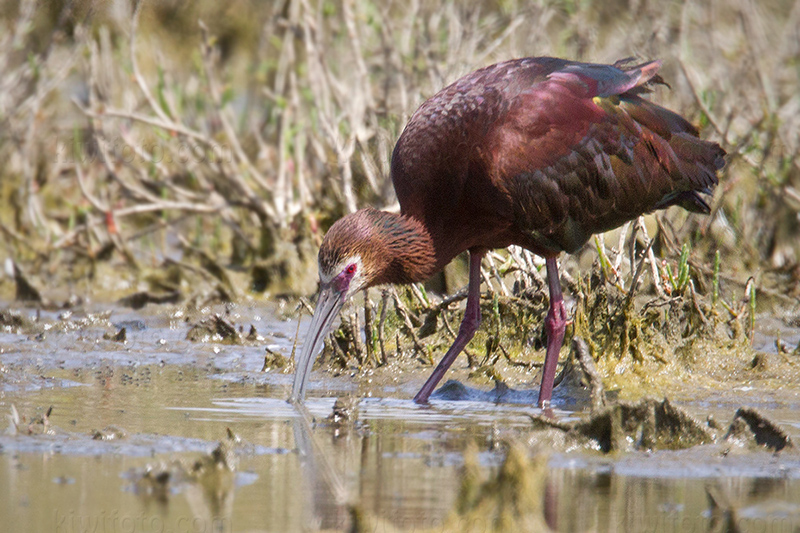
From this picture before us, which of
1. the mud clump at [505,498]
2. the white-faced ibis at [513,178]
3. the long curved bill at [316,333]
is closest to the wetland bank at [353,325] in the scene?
the mud clump at [505,498]

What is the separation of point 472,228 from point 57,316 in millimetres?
3887

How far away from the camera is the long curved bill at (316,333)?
5730 mm

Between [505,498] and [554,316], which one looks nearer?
[505,498]

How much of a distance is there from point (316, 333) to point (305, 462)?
1.56 meters

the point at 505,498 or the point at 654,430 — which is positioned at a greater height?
the point at 654,430

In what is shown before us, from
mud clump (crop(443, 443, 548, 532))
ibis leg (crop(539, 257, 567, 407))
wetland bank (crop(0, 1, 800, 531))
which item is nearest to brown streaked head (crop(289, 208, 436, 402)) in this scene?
wetland bank (crop(0, 1, 800, 531))

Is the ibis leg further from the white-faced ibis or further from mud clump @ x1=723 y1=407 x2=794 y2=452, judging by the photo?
mud clump @ x1=723 y1=407 x2=794 y2=452

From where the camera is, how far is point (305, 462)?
170 inches

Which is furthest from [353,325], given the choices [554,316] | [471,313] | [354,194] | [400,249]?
[354,194]

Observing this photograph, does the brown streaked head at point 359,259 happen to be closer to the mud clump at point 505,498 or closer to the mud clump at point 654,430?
the mud clump at point 654,430

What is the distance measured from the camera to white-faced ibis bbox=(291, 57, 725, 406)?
580 centimetres

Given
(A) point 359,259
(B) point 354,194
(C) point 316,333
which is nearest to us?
(A) point 359,259

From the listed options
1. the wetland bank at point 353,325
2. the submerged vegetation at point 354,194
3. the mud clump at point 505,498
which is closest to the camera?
the mud clump at point 505,498

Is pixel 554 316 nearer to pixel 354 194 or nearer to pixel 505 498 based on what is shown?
pixel 354 194
